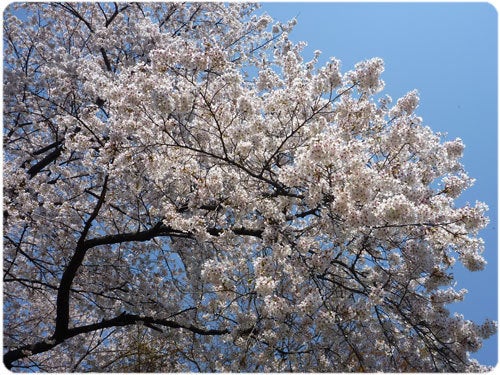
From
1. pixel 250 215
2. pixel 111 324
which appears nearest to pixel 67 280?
pixel 111 324

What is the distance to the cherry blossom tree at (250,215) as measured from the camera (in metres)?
5.02

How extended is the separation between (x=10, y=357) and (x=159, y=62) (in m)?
5.57

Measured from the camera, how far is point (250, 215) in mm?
6754

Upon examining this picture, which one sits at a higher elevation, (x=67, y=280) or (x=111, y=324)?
(x=67, y=280)

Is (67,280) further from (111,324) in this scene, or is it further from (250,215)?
(250,215)

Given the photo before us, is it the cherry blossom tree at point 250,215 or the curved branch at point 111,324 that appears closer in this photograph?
the cherry blossom tree at point 250,215

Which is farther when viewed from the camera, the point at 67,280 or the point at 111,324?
the point at 111,324

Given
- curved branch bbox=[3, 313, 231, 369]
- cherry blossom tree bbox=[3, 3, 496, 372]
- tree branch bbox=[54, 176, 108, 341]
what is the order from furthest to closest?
curved branch bbox=[3, 313, 231, 369] < tree branch bbox=[54, 176, 108, 341] < cherry blossom tree bbox=[3, 3, 496, 372]

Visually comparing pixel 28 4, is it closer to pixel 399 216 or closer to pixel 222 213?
pixel 222 213

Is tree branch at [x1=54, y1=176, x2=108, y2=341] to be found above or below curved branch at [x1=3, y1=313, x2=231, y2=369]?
above

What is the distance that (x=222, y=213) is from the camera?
6.84 metres

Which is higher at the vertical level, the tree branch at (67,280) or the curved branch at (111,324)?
the tree branch at (67,280)

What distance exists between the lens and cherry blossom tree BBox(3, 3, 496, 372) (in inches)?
198

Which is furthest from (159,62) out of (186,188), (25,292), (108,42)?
(25,292)
